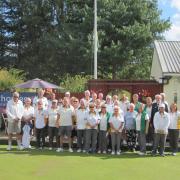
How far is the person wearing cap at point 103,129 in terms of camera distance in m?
16.6

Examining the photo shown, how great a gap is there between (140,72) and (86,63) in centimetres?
488

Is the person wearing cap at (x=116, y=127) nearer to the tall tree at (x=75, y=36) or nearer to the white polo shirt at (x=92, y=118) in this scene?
the white polo shirt at (x=92, y=118)

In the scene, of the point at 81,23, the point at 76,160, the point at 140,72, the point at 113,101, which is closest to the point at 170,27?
the point at 140,72

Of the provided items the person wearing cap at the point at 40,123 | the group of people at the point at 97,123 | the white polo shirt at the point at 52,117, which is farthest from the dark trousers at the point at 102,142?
the person wearing cap at the point at 40,123

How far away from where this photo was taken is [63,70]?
4222 centimetres

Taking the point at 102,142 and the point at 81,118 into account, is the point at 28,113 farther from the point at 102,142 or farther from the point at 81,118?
the point at 102,142

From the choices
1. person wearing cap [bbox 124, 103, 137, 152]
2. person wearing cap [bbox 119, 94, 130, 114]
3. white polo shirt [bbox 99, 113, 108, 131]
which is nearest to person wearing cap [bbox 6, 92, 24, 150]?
white polo shirt [bbox 99, 113, 108, 131]

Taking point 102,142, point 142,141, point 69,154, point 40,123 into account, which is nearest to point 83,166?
point 69,154

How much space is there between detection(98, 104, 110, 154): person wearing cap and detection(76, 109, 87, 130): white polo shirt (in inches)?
22.1

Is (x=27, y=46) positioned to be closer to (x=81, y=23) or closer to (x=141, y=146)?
(x=81, y=23)

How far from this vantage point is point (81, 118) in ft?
55.0

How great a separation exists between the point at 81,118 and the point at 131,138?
1.80 meters

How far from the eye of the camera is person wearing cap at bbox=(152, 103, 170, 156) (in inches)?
643

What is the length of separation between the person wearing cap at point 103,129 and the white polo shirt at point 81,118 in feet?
1.84
